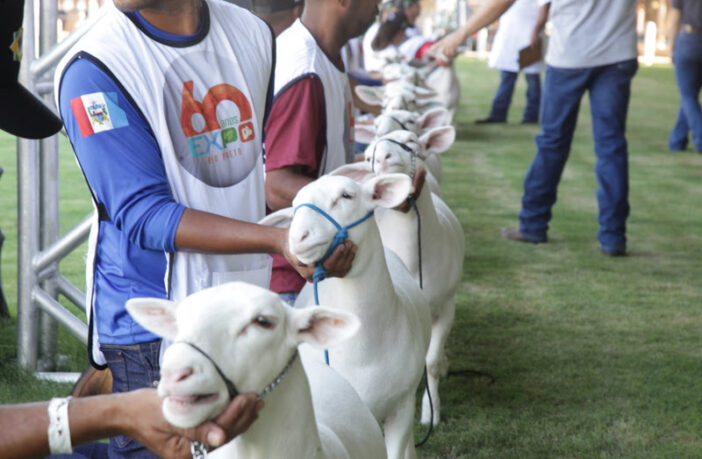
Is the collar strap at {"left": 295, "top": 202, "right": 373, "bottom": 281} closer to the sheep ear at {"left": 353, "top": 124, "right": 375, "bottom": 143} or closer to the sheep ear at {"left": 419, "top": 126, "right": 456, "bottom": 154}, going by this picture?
the sheep ear at {"left": 419, "top": 126, "right": 456, "bottom": 154}

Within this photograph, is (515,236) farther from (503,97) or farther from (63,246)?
(503,97)

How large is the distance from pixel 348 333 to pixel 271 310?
164 mm

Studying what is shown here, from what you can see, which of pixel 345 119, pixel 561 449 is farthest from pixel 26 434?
pixel 561 449

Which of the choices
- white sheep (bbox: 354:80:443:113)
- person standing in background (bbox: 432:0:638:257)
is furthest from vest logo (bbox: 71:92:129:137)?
white sheep (bbox: 354:80:443:113)

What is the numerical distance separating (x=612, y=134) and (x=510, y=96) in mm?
8595

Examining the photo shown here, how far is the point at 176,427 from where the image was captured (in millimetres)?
1491

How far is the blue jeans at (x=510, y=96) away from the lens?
14.2 m

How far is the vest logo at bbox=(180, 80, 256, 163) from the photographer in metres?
2.15

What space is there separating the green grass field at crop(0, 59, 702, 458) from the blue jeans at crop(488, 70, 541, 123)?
4.39 m

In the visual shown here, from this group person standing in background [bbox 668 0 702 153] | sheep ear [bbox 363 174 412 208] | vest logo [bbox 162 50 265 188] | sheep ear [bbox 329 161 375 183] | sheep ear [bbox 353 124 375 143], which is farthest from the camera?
person standing in background [bbox 668 0 702 153]

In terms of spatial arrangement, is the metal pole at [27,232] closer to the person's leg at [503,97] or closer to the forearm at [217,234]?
the forearm at [217,234]

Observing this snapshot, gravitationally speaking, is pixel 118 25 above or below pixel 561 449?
above

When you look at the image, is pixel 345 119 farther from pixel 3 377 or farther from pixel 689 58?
pixel 689 58

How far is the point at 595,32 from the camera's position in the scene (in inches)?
246
